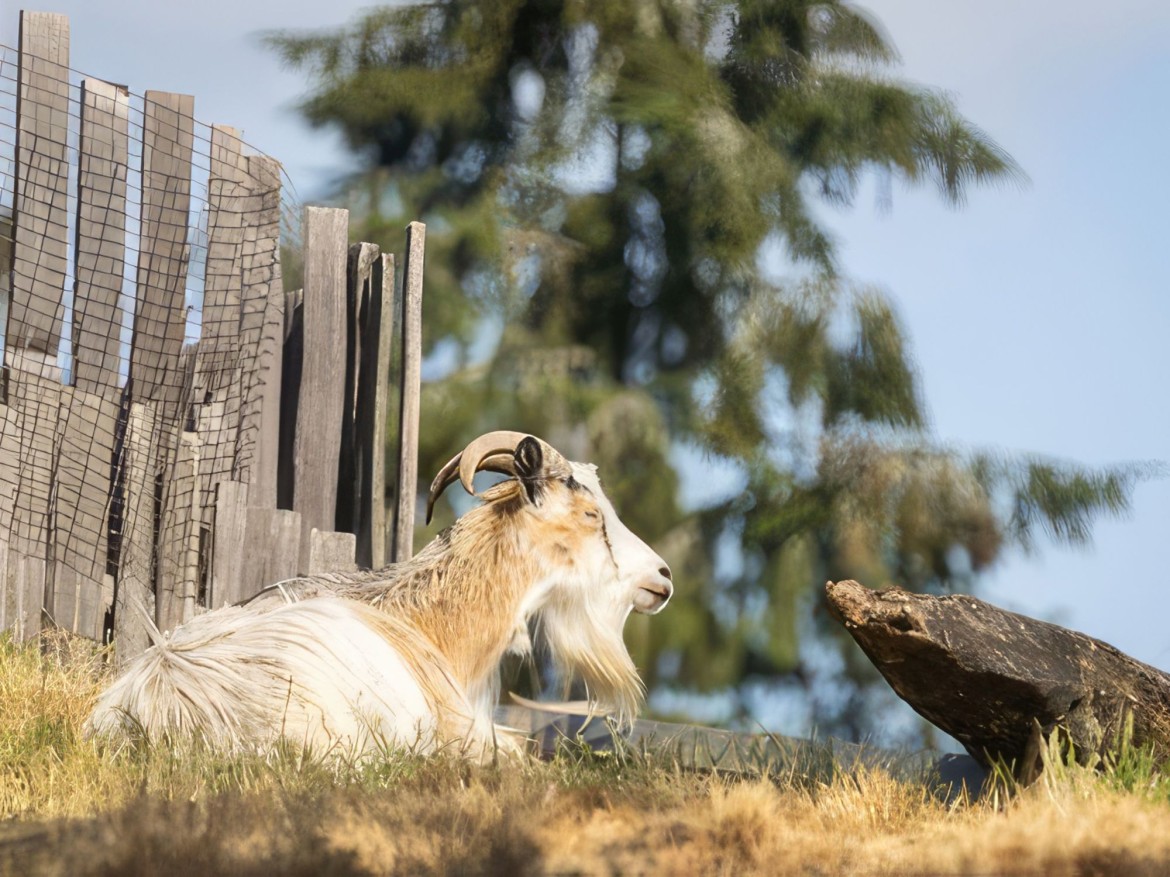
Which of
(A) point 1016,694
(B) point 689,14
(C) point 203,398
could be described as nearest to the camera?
(A) point 1016,694

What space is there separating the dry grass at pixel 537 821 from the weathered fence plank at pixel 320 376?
8.31 ft

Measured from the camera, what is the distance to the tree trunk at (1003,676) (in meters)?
4.04

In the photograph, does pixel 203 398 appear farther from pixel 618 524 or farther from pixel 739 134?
pixel 739 134

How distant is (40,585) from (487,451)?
2.34 metres

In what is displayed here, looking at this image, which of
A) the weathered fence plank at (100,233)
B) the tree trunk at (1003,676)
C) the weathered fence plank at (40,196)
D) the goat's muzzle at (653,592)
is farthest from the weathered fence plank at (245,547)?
the tree trunk at (1003,676)

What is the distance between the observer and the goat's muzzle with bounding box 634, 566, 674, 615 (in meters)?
5.34

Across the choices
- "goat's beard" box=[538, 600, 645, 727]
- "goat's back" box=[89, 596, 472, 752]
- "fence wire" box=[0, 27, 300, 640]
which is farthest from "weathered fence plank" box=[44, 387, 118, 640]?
"goat's beard" box=[538, 600, 645, 727]

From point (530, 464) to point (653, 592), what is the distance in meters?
0.71

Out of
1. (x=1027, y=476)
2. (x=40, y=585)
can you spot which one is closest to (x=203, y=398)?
(x=40, y=585)

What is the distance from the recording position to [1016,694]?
13.6ft

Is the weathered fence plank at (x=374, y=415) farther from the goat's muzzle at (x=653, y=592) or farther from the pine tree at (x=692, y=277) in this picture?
the pine tree at (x=692, y=277)

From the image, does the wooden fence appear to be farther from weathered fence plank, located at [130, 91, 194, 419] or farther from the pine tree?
the pine tree

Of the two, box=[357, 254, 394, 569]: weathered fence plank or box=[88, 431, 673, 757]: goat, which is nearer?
box=[88, 431, 673, 757]: goat

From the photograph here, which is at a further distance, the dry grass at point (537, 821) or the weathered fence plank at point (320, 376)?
the weathered fence plank at point (320, 376)
